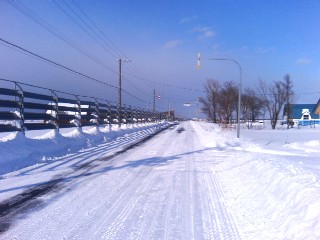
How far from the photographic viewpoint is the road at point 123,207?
16.9 ft

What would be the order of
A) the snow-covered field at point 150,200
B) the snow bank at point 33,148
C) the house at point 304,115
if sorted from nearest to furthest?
the snow-covered field at point 150,200, the snow bank at point 33,148, the house at point 304,115

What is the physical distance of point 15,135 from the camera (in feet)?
41.6

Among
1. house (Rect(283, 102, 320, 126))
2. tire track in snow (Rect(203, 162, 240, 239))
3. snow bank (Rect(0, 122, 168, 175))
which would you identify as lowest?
tire track in snow (Rect(203, 162, 240, 239))

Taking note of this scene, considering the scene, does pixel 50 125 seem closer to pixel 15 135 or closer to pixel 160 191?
pixel 15 135

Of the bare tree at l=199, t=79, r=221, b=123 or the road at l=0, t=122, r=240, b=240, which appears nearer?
the road at l=0, t=122, r=240, b=240

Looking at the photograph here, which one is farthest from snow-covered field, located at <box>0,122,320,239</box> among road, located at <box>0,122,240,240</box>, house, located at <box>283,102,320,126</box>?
house, located at <box>283,102,320,126</box>

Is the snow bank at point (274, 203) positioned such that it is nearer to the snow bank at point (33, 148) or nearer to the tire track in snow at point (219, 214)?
the tire track in snow at point (219, 214)

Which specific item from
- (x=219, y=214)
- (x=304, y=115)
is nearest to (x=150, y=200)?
(x=219, y=214)

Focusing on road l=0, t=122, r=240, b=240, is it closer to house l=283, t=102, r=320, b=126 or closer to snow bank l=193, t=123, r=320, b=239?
snow bank l=193, t=123, r=320, b=239

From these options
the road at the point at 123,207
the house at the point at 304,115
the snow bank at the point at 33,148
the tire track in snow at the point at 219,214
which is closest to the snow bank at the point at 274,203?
the tire track in snow at the point at 219,214

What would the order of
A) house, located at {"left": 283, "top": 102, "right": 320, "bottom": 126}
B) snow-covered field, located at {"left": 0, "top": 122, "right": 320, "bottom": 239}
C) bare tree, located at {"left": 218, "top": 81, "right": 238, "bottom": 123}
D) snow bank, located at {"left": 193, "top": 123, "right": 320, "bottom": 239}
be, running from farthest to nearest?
house, located at {"left": 283, "top": 102, "right": 320, "bottom": 126} < bare tree, located at {"left": 218, "top": 81, "right": 238, "bottom": 123} < snow-covered field, located at {"left": 0, "top": 122, "right": 320, "bottom": 239} < snow bank, located at {"left": 193, "top": 123, "right": 320, "bottom": 239}

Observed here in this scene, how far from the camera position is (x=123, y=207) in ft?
21.1

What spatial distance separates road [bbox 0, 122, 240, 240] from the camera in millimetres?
5141

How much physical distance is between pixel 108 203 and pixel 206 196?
213cm
